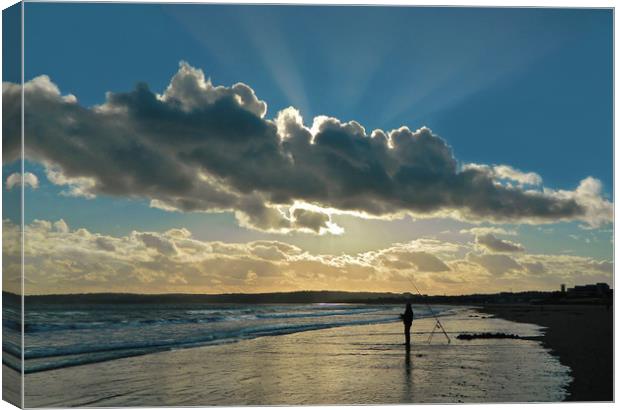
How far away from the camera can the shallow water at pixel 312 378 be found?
46.9ft

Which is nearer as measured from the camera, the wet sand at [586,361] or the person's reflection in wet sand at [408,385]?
the person's reflection in wet sand at [408,385]

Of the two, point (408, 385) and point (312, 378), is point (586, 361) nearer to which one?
point (408, 385)

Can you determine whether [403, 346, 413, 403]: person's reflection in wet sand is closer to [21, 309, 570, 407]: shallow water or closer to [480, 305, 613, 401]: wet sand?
[21, 309, 570, 407]: shallow water

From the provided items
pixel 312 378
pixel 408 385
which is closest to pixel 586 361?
pixel 408 385

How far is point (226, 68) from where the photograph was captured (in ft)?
50.0

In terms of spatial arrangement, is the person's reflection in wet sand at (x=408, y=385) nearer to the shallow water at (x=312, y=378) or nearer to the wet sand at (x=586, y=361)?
the shallow water at (x=312, y=378)

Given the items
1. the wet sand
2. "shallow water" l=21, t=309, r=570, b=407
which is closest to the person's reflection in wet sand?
"shallow water" l=21, t=309, r=570, b=407

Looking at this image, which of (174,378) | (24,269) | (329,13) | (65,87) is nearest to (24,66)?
(65,87)

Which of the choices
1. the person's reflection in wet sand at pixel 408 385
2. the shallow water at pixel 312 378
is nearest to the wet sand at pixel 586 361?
the shallow water at pixel 312 378

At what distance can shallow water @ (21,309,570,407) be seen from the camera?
14305 mm

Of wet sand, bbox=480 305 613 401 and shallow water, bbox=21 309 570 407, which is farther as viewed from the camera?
wet sand, bbox=480 305 613 401

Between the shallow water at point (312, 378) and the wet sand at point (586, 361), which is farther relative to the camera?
the wet sand at point (586, 361)

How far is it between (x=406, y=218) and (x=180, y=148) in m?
5.18

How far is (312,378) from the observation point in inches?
648
